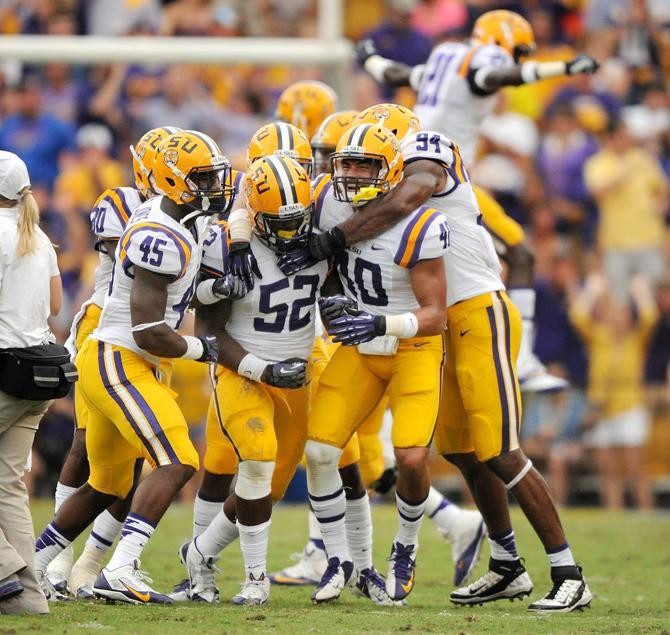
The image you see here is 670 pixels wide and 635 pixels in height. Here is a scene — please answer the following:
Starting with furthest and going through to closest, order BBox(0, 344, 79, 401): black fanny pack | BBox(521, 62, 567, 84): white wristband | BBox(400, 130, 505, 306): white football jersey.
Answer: BBox(521, 62, 567, 84): white wristband
BBox(400, 130, 505, 306): white football jersey
BBox(0, 344, 79, 401): black fanny pack

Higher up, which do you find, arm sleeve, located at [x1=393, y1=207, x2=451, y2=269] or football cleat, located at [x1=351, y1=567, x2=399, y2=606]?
arm sleeve, located at [x1=393, y1=207, x2=451, y2=269]

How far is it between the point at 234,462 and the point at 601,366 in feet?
19.5

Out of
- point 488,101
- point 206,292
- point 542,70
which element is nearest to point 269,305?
point 206,292

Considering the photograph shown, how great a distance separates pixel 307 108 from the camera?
8062 mm

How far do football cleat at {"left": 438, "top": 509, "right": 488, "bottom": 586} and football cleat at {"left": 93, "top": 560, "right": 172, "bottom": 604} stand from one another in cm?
202

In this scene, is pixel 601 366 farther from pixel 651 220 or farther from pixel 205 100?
pixel 205 100

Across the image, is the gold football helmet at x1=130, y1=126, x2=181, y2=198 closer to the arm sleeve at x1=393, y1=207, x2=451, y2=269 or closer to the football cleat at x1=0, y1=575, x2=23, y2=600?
the arm sleeve at x1=393, y1=207, x2=451, y2=269

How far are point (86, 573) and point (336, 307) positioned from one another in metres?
1.69

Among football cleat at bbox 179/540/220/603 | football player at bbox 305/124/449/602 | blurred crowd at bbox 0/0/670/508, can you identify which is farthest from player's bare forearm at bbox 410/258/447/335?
blurred crowd at bbox 0/0/670/508

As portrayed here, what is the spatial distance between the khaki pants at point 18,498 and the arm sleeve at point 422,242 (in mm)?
1652

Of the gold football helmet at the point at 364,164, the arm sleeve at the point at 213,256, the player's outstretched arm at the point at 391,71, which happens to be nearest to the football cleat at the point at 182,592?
the arm sleeve at the point at 213,256

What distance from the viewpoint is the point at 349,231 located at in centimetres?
627

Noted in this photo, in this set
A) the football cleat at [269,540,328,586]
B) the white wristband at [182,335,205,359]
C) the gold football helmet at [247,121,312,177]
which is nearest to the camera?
the white wristband at [182,335,205,359]

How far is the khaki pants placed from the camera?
18.2 ft
